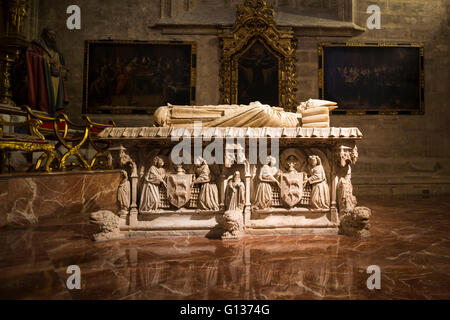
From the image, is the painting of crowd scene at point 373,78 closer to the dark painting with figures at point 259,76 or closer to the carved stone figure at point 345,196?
the dark painting with figures at point 259,76

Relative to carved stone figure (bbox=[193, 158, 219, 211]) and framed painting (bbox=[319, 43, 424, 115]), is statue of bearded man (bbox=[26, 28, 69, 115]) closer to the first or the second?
carved stone figure (bbox=[193, 158, 219, 211])

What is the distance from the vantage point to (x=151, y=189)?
315cm

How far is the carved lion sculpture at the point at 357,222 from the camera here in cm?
297

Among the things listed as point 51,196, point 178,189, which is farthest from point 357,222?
point 51,196

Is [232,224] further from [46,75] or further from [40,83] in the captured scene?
[46,75]

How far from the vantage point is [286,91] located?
7.87m

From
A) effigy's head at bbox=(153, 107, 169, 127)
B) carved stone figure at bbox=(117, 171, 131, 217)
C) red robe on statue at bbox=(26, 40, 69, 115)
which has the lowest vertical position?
carved stone figure at bbox=(117, 171, 131, 217)

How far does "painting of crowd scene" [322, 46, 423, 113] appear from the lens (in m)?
7.84

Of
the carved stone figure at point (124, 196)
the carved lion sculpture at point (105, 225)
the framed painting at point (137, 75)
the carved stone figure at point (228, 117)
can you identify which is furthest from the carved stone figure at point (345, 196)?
the framed painting at point (137, 75)

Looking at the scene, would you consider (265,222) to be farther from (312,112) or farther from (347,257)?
(312,112)

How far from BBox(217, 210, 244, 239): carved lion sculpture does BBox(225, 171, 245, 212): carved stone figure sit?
0.08 meters

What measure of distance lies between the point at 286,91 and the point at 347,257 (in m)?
6.11

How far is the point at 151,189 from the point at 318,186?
71.5 inches

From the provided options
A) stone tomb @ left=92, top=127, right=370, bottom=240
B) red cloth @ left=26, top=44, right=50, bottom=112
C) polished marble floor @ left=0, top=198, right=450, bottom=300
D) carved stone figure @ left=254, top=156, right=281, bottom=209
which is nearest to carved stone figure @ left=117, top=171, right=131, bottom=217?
stone tomb @ left=92, top=127, right=370, bottom=240
